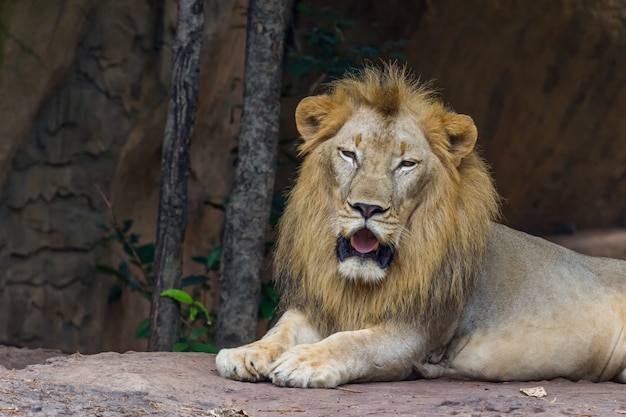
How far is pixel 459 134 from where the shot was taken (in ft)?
15.8

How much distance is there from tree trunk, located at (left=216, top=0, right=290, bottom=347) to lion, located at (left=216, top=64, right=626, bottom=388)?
89 centimetres

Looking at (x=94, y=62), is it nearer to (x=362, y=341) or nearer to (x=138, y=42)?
(x=138, y=42)

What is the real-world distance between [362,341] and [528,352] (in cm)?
89

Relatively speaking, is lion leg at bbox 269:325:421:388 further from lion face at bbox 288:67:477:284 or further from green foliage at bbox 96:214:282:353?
green foliage at bbox 96:214:282:353

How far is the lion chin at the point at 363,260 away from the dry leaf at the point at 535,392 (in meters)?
0.76

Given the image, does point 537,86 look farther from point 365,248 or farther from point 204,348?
point 365,248

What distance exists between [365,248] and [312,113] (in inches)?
29.4

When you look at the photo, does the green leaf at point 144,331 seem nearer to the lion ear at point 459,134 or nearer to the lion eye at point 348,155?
the lion eye at point 348,155

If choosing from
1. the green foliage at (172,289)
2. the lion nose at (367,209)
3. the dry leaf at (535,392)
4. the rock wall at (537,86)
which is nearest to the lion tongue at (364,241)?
the lion nose at (367,209)

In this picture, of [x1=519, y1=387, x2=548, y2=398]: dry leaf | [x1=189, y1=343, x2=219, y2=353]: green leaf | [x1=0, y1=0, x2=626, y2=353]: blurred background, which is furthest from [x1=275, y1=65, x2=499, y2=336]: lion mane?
[x1=0, y1=0, x2=626, y2=353]: blurred background

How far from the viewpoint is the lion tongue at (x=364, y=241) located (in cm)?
448

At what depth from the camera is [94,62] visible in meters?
6.96

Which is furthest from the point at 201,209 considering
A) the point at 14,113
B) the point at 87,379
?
the point at 87,379

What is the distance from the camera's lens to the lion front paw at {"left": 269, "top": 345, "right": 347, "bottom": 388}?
13.8ft
